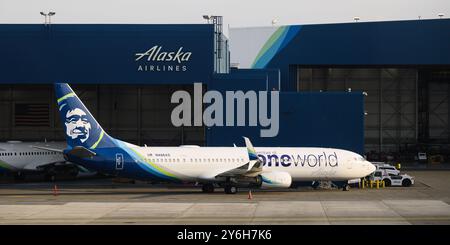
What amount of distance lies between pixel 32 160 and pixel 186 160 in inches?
753

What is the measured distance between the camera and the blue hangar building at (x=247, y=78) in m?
56.7

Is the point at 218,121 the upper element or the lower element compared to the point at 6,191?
upper

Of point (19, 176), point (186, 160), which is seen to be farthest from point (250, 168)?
point (19, 176)

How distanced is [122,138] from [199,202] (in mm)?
32810

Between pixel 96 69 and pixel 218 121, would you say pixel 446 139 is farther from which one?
pixel 96 69

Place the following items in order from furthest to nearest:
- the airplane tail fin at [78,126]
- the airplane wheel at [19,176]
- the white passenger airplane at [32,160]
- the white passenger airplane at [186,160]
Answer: the airplane wheel at [19,176]
the white passenger airplane at [32,160]
the airplane tail fin at [78,126]
the white passenger airplane at [186,160]

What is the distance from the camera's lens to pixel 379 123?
88938 millimetres

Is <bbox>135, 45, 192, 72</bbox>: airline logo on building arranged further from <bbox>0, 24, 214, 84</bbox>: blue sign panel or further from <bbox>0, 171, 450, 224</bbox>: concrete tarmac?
<bbox>0, 171, 450, 224</bbox>: concrete tarmac

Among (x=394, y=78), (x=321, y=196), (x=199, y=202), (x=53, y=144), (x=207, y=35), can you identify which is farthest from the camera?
(x=394, y=78)

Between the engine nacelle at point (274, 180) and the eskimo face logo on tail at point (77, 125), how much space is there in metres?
11.0

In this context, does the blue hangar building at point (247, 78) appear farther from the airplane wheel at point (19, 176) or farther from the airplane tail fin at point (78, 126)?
the airplane tail fin at point (78, 126)

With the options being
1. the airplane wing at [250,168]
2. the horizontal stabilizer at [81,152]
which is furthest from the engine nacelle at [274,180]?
the horizontal stabilizer at [81,152]

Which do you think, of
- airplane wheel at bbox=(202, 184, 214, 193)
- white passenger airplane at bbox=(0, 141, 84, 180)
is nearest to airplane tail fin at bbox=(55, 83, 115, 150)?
airplane wheel at bbox=(202, 184, 214, 193)

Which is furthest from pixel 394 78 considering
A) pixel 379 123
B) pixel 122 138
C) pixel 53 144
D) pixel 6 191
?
pixel 6 191
